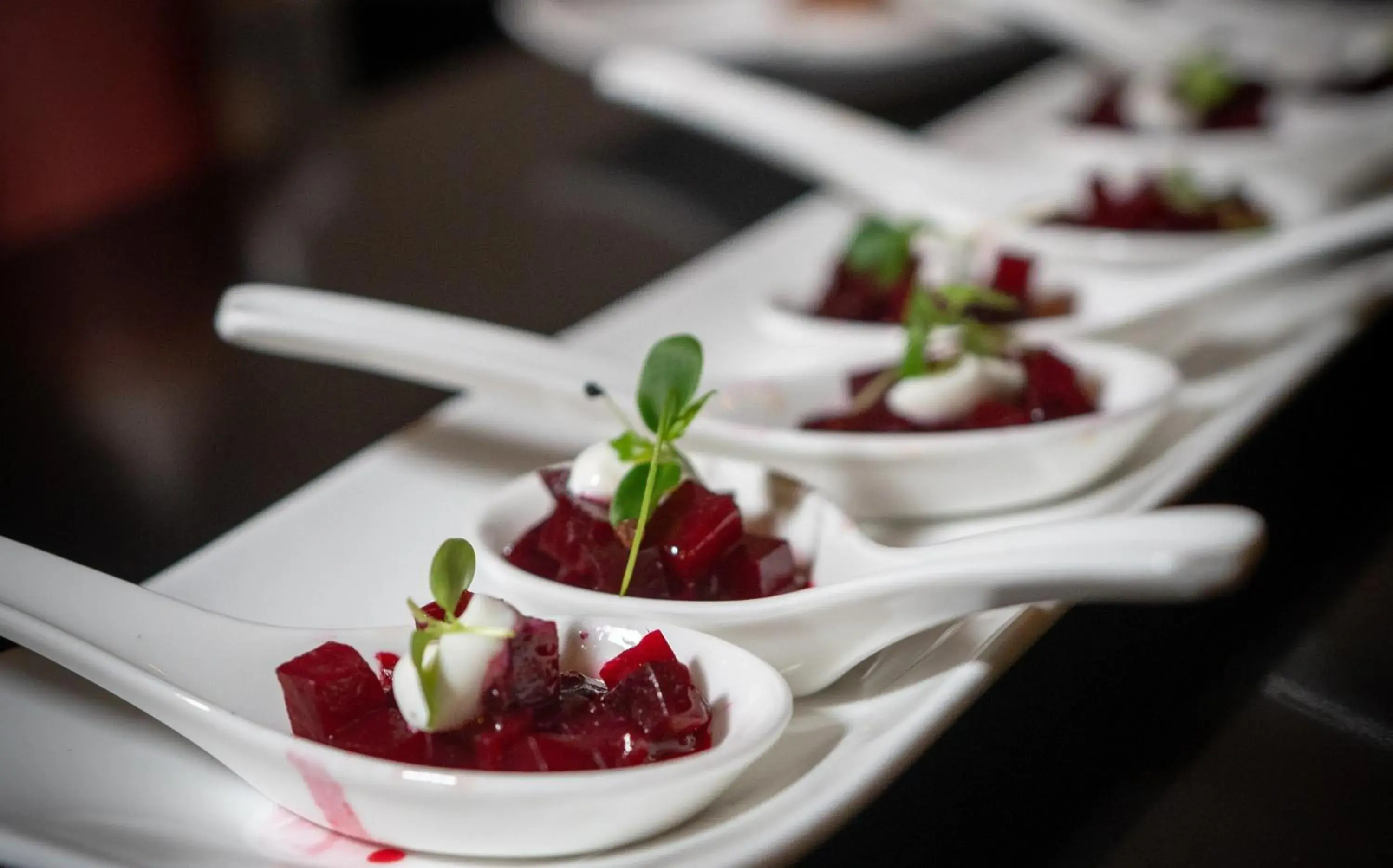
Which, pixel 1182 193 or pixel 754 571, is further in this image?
pixel 1182 193

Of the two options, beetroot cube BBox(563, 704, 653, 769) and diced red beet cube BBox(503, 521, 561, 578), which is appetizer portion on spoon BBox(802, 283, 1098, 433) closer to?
diced red beet cube BBox(503, 521, 561, 578)

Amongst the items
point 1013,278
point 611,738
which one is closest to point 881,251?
point 1013,278

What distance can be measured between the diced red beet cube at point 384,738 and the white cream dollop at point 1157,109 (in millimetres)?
1656

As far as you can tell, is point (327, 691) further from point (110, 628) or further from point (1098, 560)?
→ point (1098, 560)

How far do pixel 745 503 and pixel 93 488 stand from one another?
0.72m

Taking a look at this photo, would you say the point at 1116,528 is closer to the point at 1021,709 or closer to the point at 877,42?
the point at 1021,709

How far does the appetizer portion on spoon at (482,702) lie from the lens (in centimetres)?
84

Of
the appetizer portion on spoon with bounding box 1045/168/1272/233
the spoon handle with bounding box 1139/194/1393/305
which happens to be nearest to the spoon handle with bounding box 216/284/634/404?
the spoon handle with bounding box 1139/194/1393/305

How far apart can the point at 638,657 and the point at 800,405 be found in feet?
1.66

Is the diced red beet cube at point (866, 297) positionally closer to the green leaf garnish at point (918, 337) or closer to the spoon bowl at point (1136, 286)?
the spoon bowl at point (1136, 286)

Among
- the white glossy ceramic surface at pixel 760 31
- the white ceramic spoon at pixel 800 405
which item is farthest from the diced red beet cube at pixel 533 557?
the white glossy ceramic surface at pixel 760 31

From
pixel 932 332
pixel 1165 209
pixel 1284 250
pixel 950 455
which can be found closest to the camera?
pixel 950 455

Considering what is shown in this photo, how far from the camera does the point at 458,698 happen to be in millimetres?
845

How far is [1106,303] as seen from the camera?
61.2 inches
